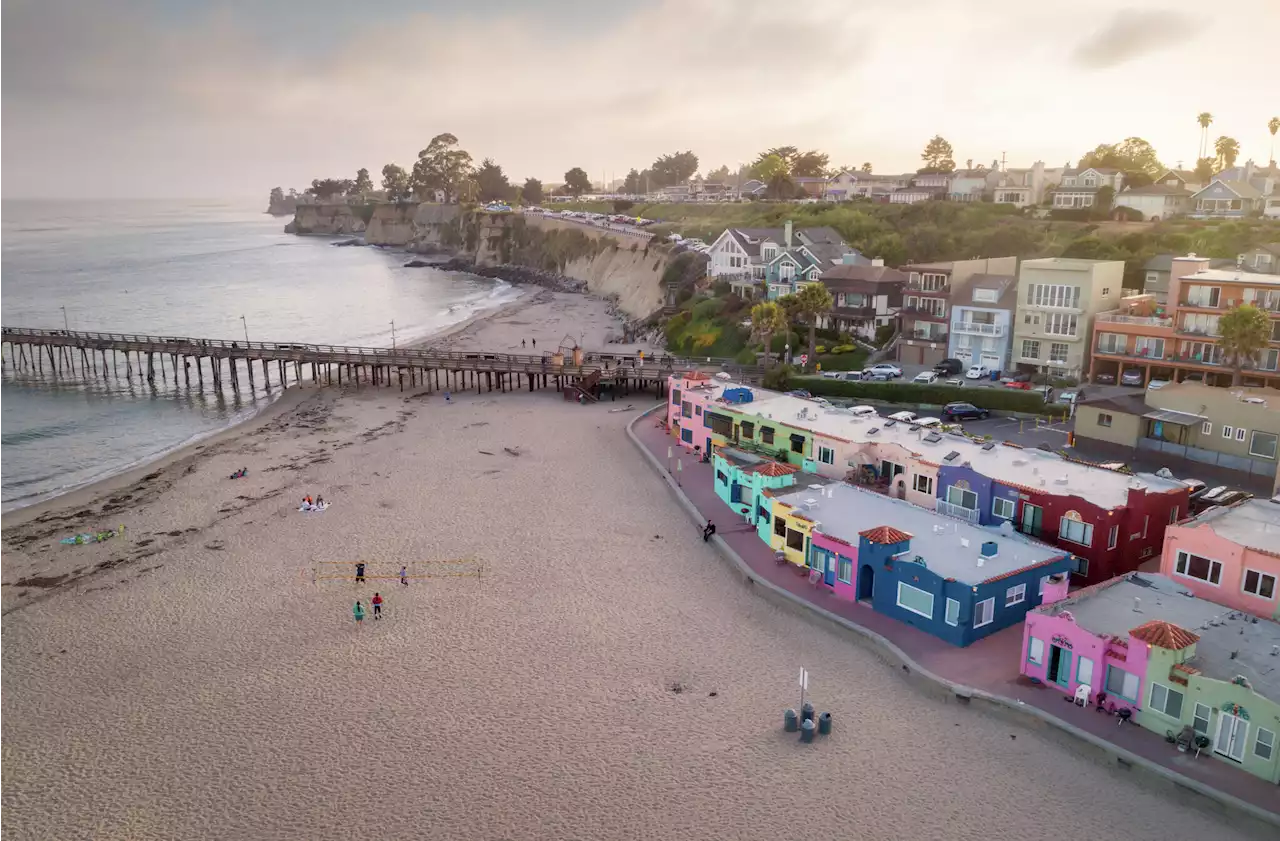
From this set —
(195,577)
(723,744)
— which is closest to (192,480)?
(195,577)

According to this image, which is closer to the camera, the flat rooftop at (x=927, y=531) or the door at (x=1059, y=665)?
the door at (x=1059, y=665)

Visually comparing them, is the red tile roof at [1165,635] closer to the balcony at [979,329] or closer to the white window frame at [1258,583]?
the white window frame at [1258,583]

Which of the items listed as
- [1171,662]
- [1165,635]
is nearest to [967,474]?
[1165,635]

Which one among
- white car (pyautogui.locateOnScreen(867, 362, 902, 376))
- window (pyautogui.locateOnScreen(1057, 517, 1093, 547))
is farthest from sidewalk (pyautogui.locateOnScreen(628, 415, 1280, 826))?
white car (pyautogui.locateOnScreen(867, 362, 902, 376))

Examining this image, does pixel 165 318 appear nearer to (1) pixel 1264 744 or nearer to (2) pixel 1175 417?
(2) pixel 1175 417

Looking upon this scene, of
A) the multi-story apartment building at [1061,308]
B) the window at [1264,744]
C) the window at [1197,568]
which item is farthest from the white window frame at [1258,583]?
the multi-story apartment building at [1061,308]

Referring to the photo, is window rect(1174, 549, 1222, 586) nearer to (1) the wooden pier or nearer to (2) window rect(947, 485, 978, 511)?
(2) window rect(947, 485, 978, 511)
